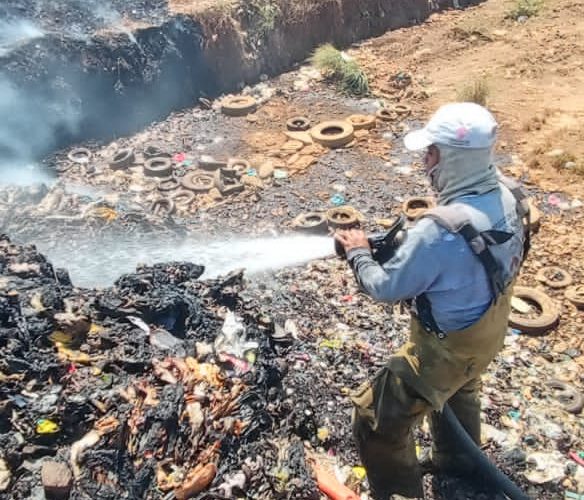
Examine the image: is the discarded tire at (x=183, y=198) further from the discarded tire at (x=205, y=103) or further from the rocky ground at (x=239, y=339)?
the discarded tire at (x=205, y=103)

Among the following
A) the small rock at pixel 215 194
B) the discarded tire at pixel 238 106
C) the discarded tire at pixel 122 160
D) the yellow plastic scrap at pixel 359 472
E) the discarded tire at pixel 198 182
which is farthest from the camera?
the discarded tire at pixel 238 106

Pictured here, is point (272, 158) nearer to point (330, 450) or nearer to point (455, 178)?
point (330, 450)

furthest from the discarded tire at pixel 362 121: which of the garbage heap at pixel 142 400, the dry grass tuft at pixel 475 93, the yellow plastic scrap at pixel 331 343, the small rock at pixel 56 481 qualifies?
the small rock at pixel 56 481

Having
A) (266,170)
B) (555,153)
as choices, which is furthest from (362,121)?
(555,153)

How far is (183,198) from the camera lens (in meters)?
8.55

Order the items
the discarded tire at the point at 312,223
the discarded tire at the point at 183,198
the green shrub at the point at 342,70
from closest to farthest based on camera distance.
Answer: the discarded tire at the point at 312,223 → the discarded tire at the point at 183,198 → the green shrub at the point at 342,70

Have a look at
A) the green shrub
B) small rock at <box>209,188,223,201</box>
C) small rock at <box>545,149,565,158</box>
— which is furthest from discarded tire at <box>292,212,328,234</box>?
the green shrub

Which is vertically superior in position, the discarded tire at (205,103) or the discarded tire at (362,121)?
the discarded tire at (205,103)

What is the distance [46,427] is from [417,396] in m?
2.44

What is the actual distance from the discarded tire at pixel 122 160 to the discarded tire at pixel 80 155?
1.72 feet

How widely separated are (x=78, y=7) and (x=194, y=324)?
871 cm

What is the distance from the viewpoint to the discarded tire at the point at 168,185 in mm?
8773

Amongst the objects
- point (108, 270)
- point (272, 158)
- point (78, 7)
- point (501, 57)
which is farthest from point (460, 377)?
point (501, 57)

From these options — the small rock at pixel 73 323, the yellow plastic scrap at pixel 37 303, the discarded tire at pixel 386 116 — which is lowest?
the discarded tire at pixel 386 116
